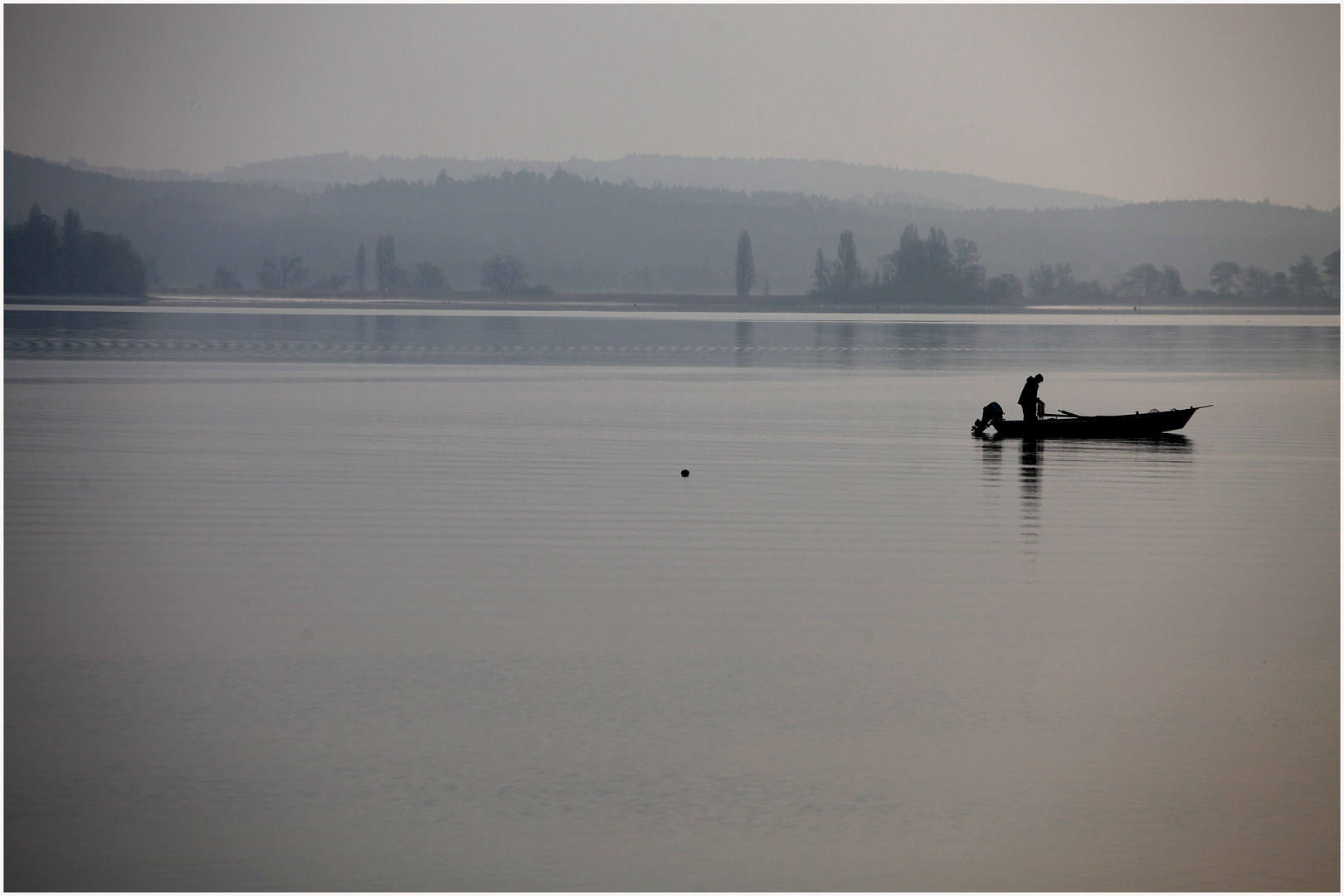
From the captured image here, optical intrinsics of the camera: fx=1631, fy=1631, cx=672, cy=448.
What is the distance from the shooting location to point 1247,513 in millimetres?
23078

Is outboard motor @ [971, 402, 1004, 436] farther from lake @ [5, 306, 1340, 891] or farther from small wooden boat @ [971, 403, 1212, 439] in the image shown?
lake @ [5, 306, 1340, 891]

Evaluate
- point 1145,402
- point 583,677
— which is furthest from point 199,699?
point 1145,402

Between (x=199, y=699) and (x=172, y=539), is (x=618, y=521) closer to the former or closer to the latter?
(x=172, y=539)

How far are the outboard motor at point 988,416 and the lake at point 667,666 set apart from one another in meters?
2.26

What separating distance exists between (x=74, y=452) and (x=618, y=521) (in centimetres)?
1298

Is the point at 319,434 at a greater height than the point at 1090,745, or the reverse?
the point at 319,434

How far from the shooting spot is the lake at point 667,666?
10.1 metres

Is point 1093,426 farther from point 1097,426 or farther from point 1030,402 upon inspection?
point 1030,402

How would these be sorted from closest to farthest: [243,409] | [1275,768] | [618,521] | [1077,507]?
[1275,768] → [618,521] → [1077,507] → [243,409]

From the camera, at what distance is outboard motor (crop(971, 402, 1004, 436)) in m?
34.1

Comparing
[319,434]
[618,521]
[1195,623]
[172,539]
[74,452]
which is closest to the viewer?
[1195,623]

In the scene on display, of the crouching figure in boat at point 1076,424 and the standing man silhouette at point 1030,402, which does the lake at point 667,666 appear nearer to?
the crouching figure in boat at point 1076,424

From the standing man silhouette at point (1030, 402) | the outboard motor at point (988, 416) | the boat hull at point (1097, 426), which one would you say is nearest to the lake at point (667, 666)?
the boat hull at point (1097, 426)

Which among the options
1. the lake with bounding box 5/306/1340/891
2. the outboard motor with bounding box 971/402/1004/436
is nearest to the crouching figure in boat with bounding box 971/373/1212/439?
the outboard motor with bounding box 971/402/1004/436
